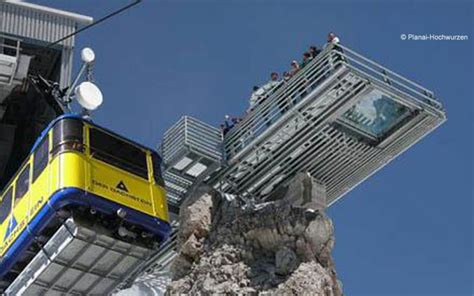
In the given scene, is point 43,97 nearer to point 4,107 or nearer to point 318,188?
point 4,107

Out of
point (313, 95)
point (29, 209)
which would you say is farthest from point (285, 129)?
point (29, 209)

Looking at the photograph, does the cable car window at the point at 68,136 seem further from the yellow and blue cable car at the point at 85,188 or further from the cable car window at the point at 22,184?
the cable car window at the point at 22,184

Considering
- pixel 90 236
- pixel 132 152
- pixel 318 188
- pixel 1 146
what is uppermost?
pixel 1 146

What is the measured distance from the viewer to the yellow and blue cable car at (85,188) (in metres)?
21.5

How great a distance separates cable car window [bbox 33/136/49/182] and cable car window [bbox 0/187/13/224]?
149 centimetres

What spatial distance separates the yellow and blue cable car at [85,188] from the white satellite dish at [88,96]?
52.1 inches

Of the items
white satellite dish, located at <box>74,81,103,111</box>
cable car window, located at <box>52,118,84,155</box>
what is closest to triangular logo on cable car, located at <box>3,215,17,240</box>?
cable car window, located at <box>52,118,84,155</box>

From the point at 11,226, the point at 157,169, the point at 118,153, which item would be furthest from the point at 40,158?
the point at 157,169

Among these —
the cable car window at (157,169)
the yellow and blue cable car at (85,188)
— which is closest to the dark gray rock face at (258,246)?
the cable car window at (157,169)

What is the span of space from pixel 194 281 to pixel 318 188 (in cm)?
443

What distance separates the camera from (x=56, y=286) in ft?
78.1

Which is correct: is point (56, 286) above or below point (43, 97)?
below

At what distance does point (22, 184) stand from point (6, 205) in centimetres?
107

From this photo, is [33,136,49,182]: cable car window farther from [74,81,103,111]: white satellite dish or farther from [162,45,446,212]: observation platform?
[162,45,446,212]: observation platform
